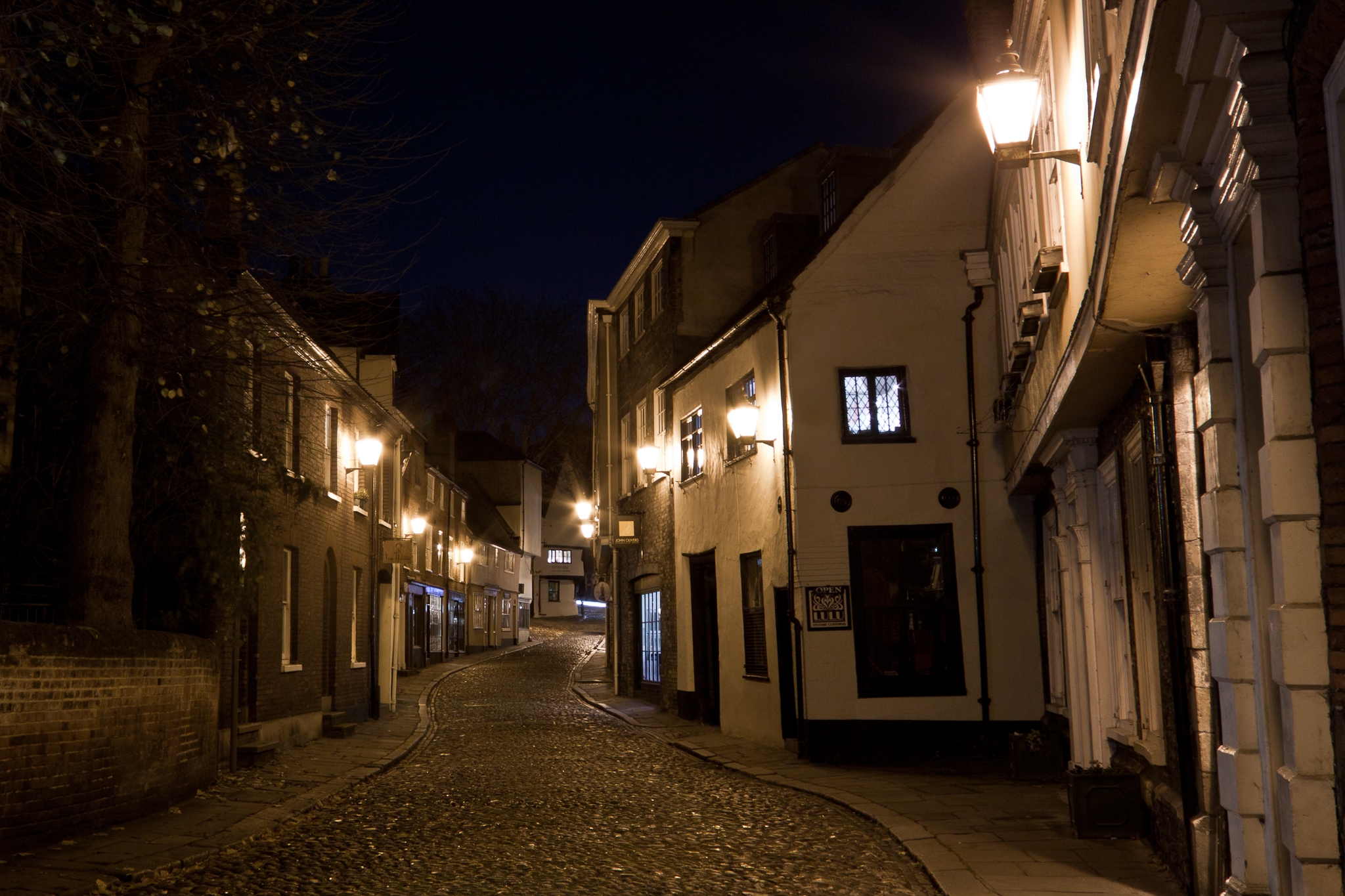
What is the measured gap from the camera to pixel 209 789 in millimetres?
12242

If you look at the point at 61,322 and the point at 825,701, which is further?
the point at 825,701

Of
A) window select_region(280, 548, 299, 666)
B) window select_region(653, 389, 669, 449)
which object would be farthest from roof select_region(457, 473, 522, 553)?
window select_region(280, 548, 299, 666)

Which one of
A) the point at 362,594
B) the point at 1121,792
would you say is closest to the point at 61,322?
the point at 1121,792

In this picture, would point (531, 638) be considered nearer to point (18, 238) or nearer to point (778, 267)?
point (778, 267)

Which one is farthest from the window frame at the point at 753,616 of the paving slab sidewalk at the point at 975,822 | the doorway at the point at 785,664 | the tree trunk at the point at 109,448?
the tree trunk at the point at 109,448

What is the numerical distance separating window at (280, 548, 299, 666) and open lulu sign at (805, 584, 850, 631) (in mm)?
7339

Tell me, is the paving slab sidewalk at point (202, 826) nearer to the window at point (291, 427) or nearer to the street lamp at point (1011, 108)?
the window at point (291, 427)

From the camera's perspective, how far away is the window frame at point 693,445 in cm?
2020

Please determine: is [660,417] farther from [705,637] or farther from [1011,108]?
[1011,108]

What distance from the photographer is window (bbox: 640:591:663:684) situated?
23531mm

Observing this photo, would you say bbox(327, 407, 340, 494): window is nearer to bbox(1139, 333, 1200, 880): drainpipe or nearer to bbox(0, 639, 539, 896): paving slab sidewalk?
bbox(0, 639, 539, 896): paving slab sidewalk

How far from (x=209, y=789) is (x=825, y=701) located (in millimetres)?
7096

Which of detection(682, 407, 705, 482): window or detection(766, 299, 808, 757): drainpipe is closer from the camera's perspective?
detection(766, 299, 808, 757): drainpipe

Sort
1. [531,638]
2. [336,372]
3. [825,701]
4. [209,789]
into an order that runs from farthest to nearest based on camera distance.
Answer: [531,638]
[336,372]
[825,701]
[209,789]
